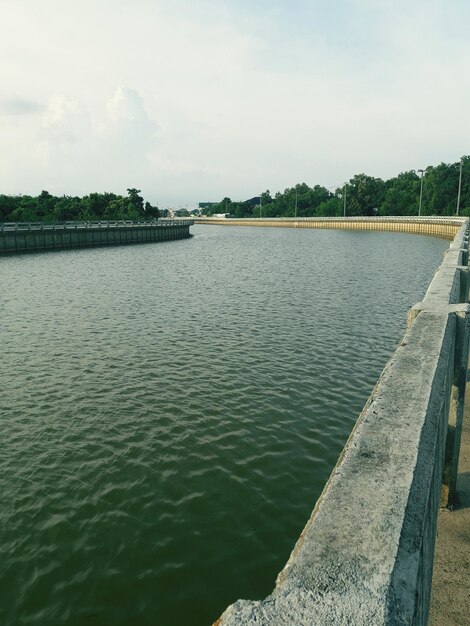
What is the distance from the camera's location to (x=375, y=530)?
106 inches

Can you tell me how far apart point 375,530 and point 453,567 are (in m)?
3.37

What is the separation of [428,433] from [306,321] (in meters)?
15.8

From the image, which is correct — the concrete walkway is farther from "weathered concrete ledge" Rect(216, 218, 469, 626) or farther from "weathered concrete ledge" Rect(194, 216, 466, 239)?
"weathered concrete ledge" Rect(194, 216, 466, 239)

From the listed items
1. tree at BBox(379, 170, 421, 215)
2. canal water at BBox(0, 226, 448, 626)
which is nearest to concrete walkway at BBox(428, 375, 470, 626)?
canal water at BBox(0, 226, 448, 626)

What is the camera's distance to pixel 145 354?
50.4ft

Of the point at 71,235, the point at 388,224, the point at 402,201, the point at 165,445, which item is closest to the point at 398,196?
the point at 402,201

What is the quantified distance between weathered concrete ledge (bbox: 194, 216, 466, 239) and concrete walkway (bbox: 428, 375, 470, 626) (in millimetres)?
65881

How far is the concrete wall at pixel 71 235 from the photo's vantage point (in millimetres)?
53781

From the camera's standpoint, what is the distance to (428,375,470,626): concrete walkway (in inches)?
182

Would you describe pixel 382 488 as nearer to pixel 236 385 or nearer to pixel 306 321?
pixel 236 385

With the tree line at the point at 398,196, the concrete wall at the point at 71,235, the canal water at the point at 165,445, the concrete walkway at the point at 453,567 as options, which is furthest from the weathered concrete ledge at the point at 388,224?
the concrete walkway at the point at 453,567

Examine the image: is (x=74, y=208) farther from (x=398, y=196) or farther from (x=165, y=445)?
(x=165, y=445)

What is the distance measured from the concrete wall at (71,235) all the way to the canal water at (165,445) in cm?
3504

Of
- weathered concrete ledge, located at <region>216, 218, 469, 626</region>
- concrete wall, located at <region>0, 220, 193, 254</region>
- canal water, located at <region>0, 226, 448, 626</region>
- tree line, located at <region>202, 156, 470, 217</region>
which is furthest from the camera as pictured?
tree line, located at <region>202, 156, 470, 217</region>
